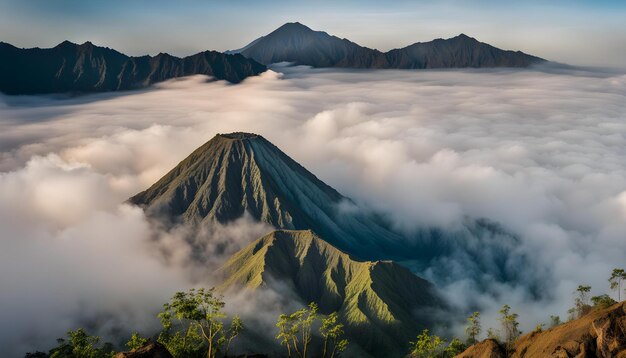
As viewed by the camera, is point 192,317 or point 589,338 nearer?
point 589,338

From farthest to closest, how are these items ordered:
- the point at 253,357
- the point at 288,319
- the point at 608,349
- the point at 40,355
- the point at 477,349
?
1. the point at 40,355
2. the point at 253,357
3. the point at 288,319
4. the point at 477,349
5. the point at 608,349

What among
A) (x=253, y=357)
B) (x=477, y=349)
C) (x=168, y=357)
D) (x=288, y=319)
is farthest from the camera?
(x=253, y=357)

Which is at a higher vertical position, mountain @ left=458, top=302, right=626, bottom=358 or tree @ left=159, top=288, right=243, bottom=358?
mountain @ left=458, top=302, right=626, bottom=358

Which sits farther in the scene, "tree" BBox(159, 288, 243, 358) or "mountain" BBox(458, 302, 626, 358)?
"tree" BBox(159, 288, 243, 358)

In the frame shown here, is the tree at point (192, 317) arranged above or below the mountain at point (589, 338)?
below

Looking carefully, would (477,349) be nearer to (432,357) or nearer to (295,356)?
(432,357)

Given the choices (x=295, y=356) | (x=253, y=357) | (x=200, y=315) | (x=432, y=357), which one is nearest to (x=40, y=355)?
(x=295, y=356)

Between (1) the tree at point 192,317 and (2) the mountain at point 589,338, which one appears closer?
(2) the mountain at point 589,338

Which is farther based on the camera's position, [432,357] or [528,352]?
[432,357]
